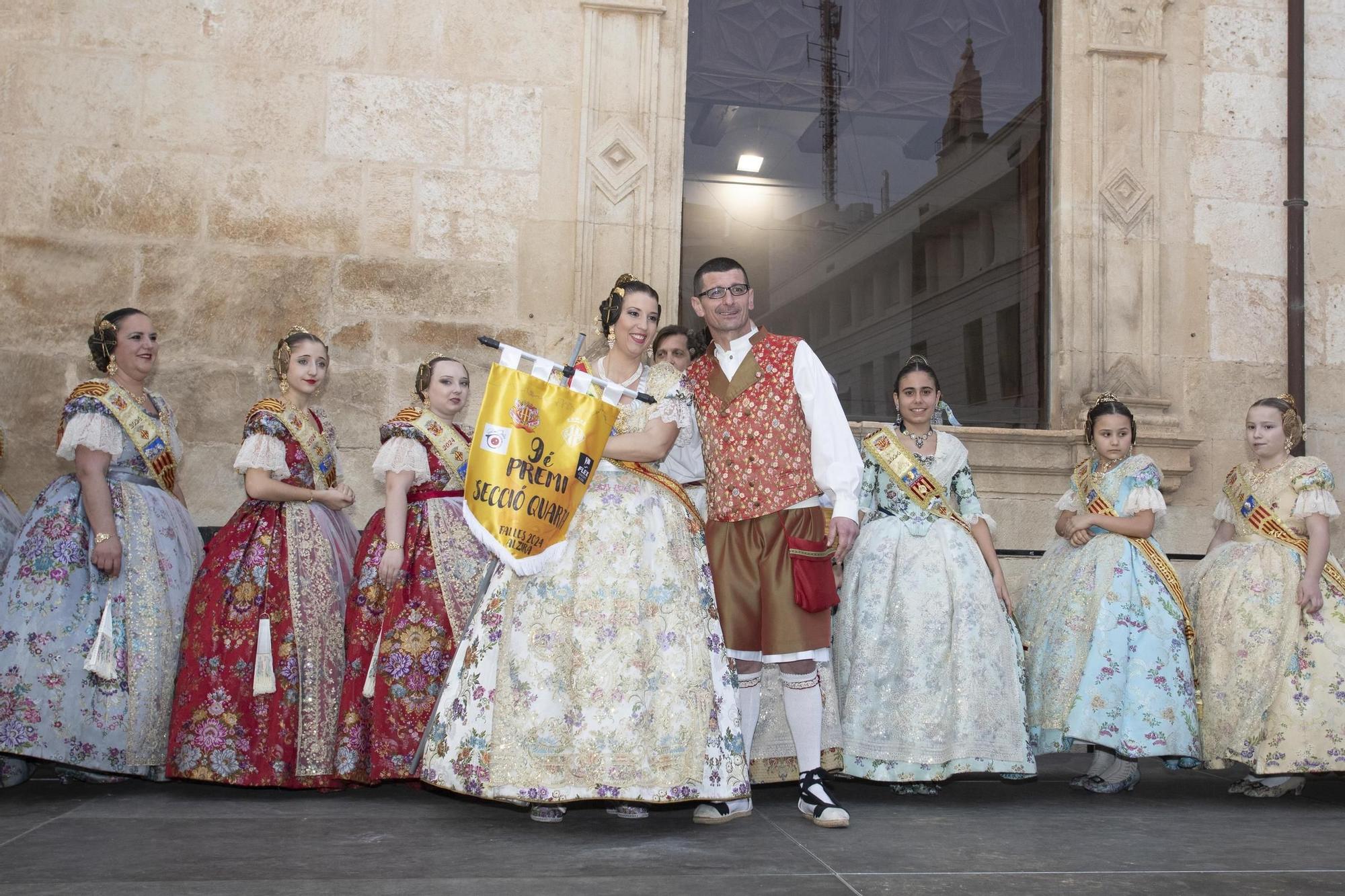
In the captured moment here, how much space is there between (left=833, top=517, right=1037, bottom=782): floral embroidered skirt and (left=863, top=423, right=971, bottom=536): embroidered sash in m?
0.12

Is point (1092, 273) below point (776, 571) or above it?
above

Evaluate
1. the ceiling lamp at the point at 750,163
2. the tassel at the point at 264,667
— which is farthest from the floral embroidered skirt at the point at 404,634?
the ceiling lamp at the point at 750,163

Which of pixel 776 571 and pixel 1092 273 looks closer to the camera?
pixel 776 571

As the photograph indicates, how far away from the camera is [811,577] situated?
4.30 meters

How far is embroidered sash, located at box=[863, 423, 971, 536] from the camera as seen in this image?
5258 millimetres

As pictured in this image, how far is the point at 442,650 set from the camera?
4.82 metres

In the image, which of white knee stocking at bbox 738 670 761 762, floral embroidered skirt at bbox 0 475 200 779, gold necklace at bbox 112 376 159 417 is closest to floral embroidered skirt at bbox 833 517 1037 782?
white knee stocking at bbox 738 670 761 762

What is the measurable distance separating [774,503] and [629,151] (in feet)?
10.3

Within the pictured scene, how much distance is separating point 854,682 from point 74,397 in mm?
3324

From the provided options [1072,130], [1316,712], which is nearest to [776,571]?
[1316,712]

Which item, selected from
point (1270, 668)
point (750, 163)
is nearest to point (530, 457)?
point (1270, 668)

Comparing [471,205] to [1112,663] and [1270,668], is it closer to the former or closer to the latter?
[1112,663]

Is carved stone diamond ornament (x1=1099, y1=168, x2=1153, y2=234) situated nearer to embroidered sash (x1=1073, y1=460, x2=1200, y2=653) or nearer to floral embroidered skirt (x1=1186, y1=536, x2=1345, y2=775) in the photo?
embroidered sash (x1=1073, y1=460, x2=1200, y2=653)

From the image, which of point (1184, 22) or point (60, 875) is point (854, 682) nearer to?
point (60, 875)
